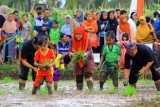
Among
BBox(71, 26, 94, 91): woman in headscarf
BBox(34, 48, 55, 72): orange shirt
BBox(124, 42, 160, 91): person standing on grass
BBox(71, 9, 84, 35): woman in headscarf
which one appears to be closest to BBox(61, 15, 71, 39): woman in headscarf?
BBox(71, 9, 84, 35): woman in headscarf

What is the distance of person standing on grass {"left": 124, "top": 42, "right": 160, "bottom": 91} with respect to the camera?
49.5 feet

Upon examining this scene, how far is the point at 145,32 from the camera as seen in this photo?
20562 mm

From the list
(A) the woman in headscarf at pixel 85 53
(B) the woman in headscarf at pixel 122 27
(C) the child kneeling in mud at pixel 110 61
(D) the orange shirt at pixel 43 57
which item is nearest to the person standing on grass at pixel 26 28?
(B) the woman in headscarf at pixel 122 27

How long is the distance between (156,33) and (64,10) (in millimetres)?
6841

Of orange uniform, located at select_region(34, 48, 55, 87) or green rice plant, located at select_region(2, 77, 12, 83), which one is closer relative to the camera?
orange uniform, located at select_region(34, 48, 55, 87)

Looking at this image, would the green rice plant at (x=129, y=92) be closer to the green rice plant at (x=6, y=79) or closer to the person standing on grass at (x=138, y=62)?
the person standing on grass at (x=138, y=62)

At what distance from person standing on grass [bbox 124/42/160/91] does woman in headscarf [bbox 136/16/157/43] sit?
4.64 m

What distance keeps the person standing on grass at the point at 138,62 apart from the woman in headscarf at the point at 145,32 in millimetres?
4645

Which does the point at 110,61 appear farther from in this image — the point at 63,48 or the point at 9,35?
the point at 9,35

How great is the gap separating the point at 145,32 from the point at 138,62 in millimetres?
5227

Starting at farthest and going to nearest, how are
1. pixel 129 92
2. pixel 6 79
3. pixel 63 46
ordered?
pixel 6 79
pixel 63 46
pixel 129 92

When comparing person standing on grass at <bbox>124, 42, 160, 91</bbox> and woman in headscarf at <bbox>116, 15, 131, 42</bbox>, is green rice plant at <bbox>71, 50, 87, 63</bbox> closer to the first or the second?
person standing on grass at <bbox>124, 42, 160, 91</bbox>

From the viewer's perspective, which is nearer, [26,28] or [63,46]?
[63,46]

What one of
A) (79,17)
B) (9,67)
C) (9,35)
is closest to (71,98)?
(9,67)
